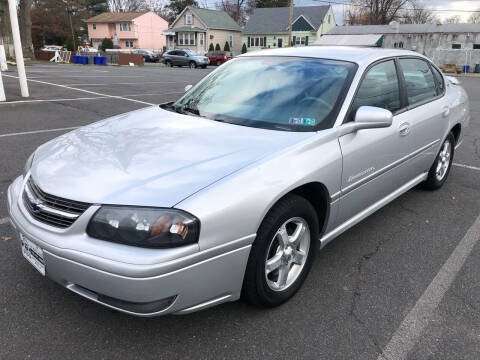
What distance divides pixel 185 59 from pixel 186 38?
25.5 m

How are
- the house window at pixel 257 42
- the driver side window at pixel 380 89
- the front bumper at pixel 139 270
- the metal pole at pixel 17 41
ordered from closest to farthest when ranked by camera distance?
1. the front bumper at pixel 139 270
2. the driver side window at pixel 380 89
3. the metal pole at pixel 17 41
4. the house window at pixel 257 42

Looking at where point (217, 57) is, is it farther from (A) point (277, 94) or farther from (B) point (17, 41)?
(A) point (277, 94)

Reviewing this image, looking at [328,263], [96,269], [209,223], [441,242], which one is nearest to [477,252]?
[441,242]

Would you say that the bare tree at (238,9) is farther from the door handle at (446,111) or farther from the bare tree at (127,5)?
the door handle at (446,111)

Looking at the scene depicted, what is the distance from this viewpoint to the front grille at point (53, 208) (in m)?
2.15

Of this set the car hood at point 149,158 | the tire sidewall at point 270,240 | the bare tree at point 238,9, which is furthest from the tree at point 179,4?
the tire sidewall at point 270,240

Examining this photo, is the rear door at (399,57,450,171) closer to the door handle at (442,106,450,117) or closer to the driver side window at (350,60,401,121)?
the door handle at (442,106,450,117)

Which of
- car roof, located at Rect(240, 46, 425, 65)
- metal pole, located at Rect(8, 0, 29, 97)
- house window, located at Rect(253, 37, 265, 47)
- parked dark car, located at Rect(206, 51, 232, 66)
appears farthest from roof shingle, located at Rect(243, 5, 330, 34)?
car roof, located at Rect(240, 46, 425, 65)

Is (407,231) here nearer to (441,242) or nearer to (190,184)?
(441,242)

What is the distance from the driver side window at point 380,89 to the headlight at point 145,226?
1.63 metres

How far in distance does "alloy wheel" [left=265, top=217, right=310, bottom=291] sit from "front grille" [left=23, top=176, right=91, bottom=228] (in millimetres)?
1088

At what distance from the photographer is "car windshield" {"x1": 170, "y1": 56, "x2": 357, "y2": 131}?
302cm

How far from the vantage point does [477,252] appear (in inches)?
138

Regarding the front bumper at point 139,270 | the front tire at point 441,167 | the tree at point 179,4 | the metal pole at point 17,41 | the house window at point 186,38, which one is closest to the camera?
→ the front bumper at point 139,270
